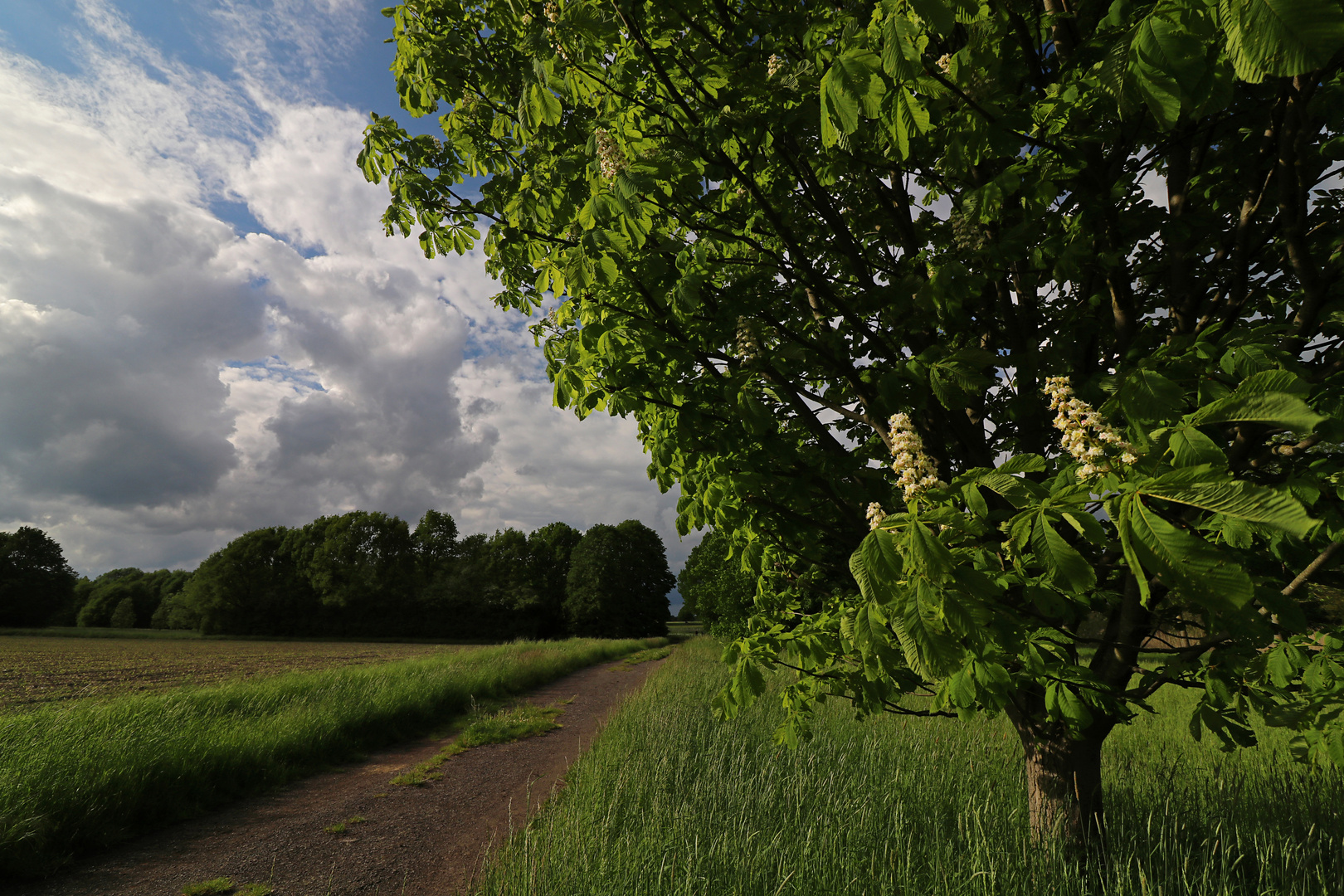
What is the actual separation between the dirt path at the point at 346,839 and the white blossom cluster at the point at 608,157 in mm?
4272

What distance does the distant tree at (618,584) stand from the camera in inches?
1877

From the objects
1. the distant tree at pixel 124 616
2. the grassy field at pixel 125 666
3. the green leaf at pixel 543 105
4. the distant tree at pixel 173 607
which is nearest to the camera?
the green leaf at pixel 543 105

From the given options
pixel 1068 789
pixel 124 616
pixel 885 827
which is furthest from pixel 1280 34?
pixel 124 616

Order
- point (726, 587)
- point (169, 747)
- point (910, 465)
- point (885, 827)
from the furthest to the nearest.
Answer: point (726, 587) → point (169, 747) → point (885, 827) → point (910, 465)

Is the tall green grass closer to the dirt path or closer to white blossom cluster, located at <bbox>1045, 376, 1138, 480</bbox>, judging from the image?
the dirt path

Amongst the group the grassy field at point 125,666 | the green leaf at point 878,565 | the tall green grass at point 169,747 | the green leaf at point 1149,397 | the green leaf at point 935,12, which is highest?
the green leaf at point 935,12

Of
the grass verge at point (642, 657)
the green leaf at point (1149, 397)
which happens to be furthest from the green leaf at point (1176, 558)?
the grass verge at point (642, 657)

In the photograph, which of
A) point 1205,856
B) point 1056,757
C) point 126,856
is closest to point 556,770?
point 126,856

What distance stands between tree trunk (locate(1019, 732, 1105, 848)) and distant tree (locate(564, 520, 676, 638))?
45.2m

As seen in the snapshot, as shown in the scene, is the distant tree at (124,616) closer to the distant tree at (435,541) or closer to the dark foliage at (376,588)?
the dark foliage at (376,588)

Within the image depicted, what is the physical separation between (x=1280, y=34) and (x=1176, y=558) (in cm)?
111

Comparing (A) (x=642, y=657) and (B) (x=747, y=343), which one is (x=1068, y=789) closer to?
(B) (x=747, y=343)

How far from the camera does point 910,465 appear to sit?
1881 mm

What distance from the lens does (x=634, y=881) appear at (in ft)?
11.3
